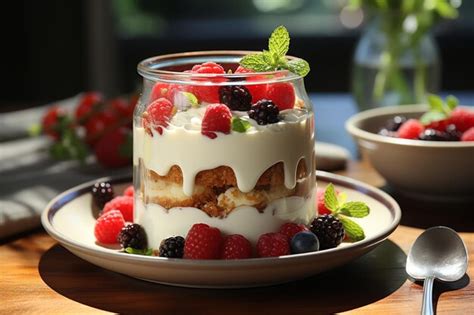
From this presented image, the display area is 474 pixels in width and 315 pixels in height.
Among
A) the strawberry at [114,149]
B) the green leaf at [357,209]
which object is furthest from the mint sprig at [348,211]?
the strawberry at [114,149]

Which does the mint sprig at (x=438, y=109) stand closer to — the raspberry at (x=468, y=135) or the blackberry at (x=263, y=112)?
the raspberry at (x=468, y=135)

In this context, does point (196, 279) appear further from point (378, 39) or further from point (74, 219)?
point (378, 39)

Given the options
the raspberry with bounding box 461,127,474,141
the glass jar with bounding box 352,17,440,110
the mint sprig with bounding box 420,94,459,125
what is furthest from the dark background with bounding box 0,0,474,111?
the raspberry with bounding box 461,127,474,141

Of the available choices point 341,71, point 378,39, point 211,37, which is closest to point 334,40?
point 341,71

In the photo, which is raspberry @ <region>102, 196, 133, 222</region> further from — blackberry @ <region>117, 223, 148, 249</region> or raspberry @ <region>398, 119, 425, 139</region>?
raspberry @ <region>398, 119, 425, 139</region>

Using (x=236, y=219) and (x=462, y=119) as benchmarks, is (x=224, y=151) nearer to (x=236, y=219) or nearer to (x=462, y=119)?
(x=236, y=219)

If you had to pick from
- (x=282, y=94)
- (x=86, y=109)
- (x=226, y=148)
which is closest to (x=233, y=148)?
(x=226, y=148)
